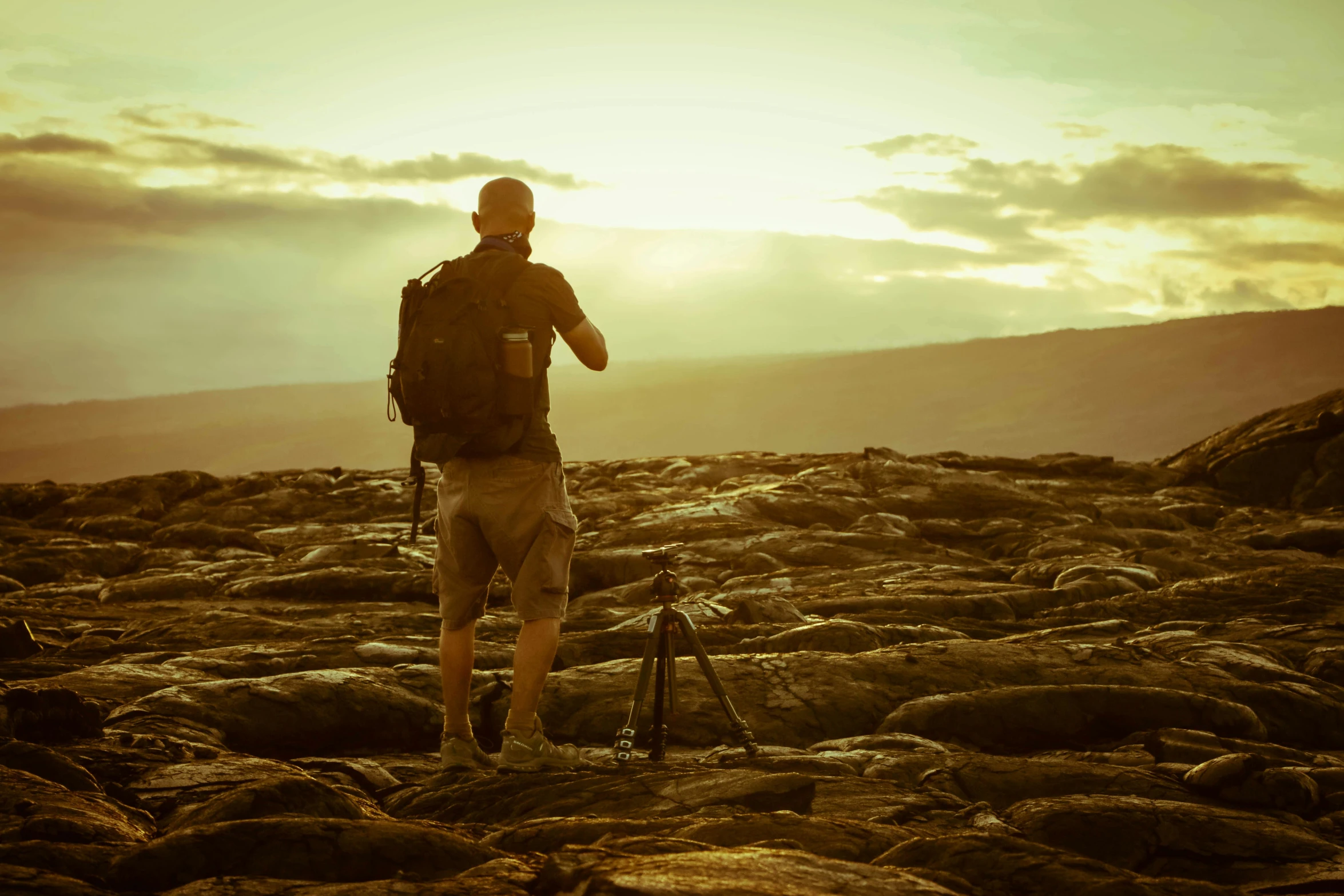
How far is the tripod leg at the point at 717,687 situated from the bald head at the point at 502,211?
101 inches

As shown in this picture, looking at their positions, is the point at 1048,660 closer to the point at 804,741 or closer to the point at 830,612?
the point at 804,741

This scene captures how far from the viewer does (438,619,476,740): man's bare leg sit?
23.2 feet

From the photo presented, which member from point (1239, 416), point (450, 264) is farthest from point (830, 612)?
point (1239, 416)

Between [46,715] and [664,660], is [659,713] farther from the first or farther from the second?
[46,715]

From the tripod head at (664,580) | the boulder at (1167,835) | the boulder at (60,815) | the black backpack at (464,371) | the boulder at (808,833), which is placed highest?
the black backpack at (464,371)

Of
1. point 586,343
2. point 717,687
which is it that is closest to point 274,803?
point 717,687

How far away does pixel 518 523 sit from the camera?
6875 mm

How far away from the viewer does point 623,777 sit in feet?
21.5

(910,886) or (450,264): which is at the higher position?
(450,264)

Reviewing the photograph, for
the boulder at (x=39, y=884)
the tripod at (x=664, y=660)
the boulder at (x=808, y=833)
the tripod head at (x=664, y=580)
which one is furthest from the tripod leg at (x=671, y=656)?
the boulder at (x=39, y=884)

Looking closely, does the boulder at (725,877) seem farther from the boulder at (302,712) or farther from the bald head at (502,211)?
the boulder at (302,712)

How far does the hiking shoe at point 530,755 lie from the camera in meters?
6.82

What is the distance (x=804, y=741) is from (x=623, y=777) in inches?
110

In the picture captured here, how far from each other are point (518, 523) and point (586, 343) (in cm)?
113
